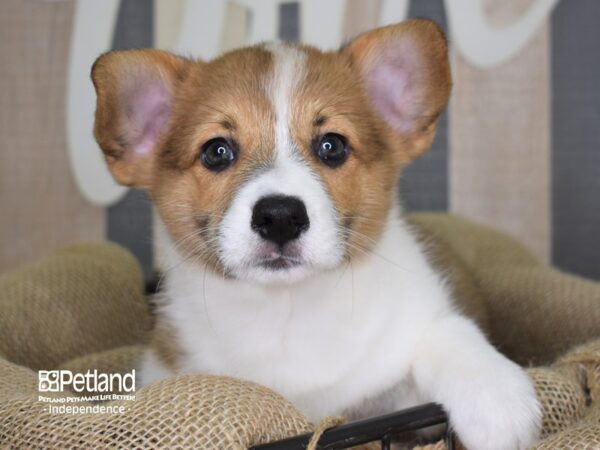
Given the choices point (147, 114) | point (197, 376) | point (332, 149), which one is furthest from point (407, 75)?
point (197, 376)

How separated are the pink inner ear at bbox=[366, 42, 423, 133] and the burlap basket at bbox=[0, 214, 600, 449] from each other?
0.50m

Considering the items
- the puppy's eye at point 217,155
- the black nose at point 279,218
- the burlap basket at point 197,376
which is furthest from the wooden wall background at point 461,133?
the black nose at point 279,218

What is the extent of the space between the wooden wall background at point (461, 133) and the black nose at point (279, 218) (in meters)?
2.03

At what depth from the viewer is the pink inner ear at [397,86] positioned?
8.40ft

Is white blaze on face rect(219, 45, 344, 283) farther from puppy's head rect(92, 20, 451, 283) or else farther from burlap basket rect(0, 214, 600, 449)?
burlap basket rect(0, 214, 600, 449)

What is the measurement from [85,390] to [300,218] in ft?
2.82

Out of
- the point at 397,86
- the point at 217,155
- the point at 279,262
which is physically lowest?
the point at 279,262

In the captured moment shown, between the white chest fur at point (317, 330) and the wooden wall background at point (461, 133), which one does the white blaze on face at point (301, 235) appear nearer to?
the white chest fur at point (317, 330)

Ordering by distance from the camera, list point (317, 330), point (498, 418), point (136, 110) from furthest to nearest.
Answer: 1. point (136, 110)
2. point (317, 330)
3. point (498, 418)

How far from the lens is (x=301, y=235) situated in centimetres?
205

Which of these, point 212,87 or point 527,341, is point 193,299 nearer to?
point 212,87

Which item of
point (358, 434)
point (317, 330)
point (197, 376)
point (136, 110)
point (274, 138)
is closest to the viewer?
point (358, 434)

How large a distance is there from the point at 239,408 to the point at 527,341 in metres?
1.59

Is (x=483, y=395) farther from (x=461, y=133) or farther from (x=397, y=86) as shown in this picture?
(x=461, y=133)
